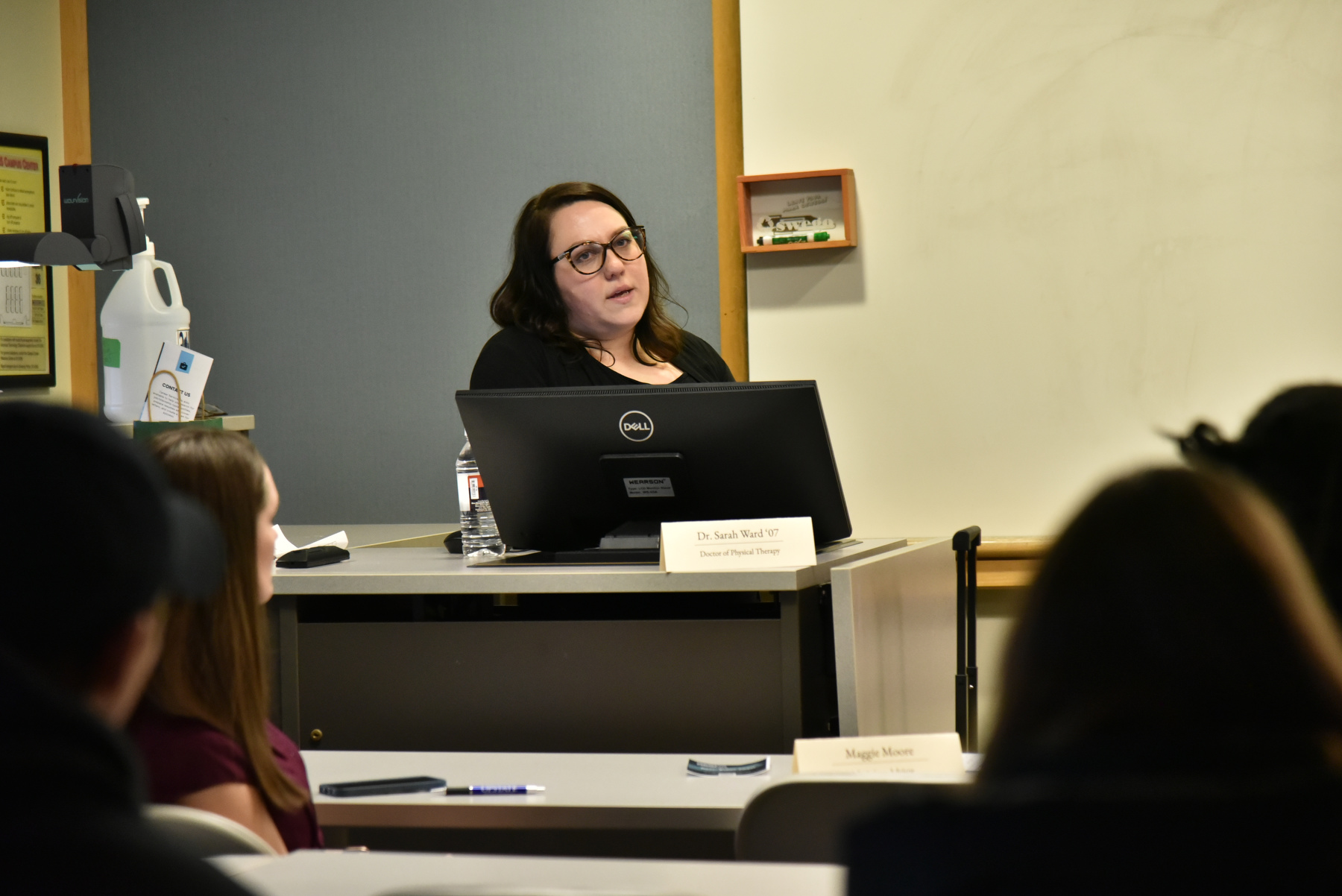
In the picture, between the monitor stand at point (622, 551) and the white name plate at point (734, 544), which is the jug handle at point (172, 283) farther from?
the white name plate at point (734, 544)

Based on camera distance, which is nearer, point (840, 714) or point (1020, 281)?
point (840, 714)

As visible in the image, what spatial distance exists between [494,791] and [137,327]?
2.02 m

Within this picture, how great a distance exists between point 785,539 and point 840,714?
24cm

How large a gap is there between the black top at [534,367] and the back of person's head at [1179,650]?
175 cm

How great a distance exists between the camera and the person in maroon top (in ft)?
4.13

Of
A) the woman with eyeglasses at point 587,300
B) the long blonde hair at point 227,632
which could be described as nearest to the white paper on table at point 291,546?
the woman with eyeglasses at point 587,300

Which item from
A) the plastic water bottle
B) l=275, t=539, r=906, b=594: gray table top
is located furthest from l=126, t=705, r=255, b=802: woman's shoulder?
the plastic water bottle

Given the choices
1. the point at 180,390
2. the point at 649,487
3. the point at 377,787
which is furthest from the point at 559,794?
the point at 180,390

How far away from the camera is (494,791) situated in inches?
59.2

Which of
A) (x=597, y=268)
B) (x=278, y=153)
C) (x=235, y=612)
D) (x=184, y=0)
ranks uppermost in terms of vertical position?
(x=184, y=0)

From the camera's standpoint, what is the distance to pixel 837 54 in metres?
3.14

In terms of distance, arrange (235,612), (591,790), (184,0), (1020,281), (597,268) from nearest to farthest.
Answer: (235,612), (591,790), (597,268), (1020,281), (184,0)

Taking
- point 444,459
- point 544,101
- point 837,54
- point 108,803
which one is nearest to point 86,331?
point 444,459

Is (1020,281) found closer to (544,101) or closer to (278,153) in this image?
(544,101)
